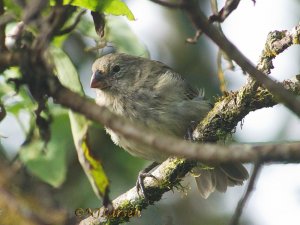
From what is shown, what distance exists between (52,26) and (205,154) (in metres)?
0.68

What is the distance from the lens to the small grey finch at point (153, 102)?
15.9 feet

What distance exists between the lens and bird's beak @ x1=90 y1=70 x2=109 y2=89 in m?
5.63

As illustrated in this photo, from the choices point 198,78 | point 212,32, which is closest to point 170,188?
point 212,32

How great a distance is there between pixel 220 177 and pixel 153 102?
1022 millimetres

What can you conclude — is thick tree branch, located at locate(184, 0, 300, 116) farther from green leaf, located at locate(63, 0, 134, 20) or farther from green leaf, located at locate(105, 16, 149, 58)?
green leaf, located at locate(105, 16, 149, 58)

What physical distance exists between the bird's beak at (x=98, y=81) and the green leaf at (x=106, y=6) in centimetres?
254

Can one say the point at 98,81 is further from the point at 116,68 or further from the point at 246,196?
the point at 246,196

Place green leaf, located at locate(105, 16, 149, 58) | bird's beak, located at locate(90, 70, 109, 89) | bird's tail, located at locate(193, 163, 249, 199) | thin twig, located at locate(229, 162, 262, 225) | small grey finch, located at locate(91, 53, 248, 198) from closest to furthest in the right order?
1. thin twig, located at locate(229, 162, 262, 225)
2. green leaf, located at locate(105, 16, 149, 58)
3. small grey finch, located at locate(91, 53, 248, 198)
4. bird's tail, located at locate(193, 163, 249, 199)
5. bird's beak, located at locate(90, 70, 109, 89)

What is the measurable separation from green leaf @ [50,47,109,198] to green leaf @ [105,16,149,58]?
2.36ft

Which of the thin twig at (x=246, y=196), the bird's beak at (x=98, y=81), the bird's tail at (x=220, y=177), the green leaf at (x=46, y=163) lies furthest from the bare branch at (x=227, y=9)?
the bird's beak at (x=98, y=81)

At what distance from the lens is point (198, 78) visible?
723 cm

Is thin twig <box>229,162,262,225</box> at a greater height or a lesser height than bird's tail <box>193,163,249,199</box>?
greater

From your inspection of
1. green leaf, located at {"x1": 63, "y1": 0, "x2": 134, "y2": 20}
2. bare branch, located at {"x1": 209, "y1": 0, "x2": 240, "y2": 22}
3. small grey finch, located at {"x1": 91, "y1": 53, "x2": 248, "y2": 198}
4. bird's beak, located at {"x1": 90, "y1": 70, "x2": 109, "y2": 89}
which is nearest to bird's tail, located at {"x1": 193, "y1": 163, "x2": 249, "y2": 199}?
small grey finch, located at {"x1": 91, "y1": 53, "x2": 248, "y2": 198}

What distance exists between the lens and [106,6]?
298 centimetres
